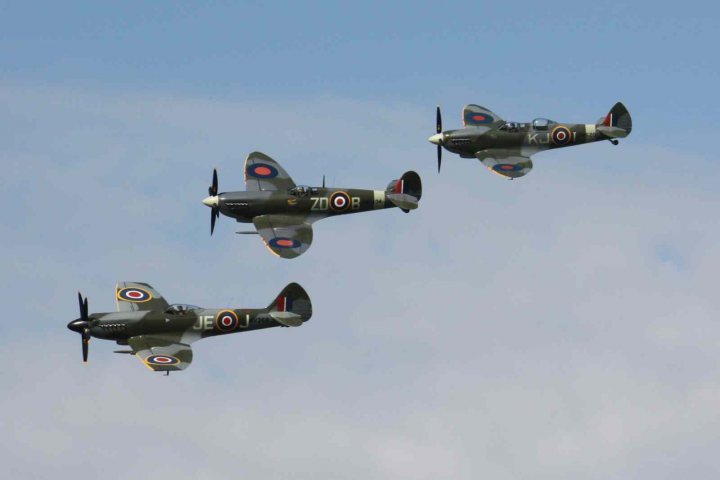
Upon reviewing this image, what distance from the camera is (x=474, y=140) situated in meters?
89.3

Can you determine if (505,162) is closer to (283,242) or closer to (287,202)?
(287,202)

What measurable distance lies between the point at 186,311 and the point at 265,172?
35.7 feet

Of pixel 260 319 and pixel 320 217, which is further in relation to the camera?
pixel 320 217

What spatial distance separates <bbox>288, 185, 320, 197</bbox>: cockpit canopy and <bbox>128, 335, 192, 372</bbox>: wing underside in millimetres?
10889

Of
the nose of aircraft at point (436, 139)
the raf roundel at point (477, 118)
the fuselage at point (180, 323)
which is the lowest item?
the fuselage at point (180, 323)

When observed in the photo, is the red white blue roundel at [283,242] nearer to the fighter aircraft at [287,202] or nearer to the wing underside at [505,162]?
the fighter aircraft at [287,202]

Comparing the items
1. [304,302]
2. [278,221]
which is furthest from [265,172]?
[304,302]

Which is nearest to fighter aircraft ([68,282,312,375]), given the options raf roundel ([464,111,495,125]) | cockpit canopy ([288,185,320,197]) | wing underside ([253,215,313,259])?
wing underside ([253,215,313,259])

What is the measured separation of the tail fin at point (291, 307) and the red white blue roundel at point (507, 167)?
14216 mm

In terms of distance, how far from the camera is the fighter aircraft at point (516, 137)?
88.9 metres

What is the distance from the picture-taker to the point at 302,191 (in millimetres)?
85250

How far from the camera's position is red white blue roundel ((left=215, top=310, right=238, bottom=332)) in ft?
261

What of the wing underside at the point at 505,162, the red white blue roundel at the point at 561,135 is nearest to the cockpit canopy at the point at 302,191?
the wing underside at the point at 505,162

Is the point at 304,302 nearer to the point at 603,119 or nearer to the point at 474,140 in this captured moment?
the point at 474,140
